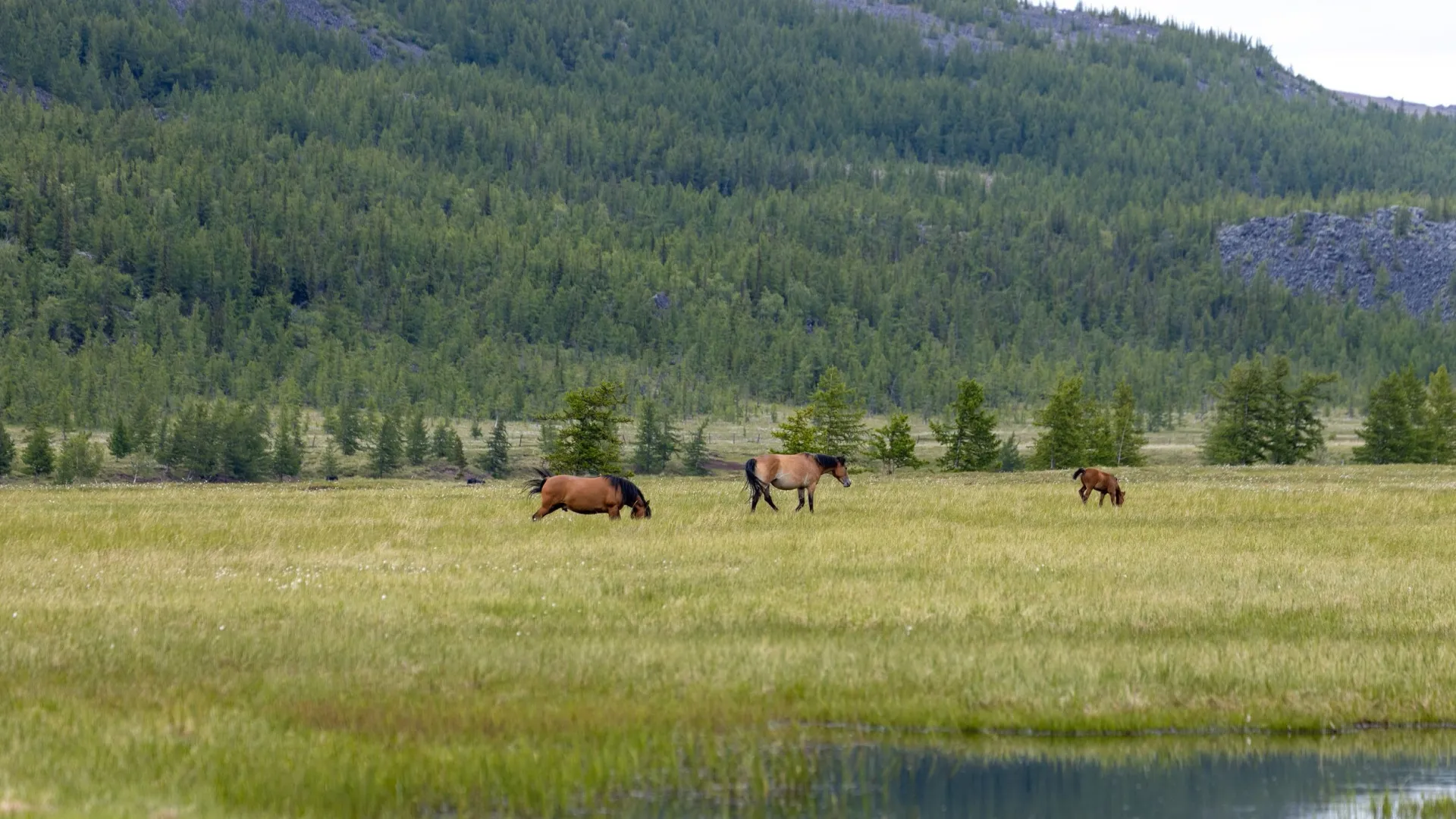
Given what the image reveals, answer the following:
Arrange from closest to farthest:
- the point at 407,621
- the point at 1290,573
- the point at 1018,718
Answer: the point at 1018,718 < the point at 407,621 < the point at 1290,573

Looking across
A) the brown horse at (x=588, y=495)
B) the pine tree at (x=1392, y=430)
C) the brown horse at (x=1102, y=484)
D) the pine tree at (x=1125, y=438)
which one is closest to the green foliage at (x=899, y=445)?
the pine tree at (x=1125, y=438)

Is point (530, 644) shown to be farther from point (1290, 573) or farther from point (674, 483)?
point (674, 483)

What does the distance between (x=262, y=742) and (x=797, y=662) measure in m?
6.28

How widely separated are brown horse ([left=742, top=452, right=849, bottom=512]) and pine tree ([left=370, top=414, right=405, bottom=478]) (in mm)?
84523

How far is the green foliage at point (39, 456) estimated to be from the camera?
104m

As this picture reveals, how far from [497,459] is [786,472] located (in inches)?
3382

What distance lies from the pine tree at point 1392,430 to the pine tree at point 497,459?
61539 millimetres

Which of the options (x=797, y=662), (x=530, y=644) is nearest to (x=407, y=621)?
(x=530, y=644)

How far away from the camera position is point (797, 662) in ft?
58.4

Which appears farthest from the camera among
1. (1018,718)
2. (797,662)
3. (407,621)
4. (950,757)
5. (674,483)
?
(674,483)

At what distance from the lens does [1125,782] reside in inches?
577

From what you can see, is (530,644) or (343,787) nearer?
(343,787)

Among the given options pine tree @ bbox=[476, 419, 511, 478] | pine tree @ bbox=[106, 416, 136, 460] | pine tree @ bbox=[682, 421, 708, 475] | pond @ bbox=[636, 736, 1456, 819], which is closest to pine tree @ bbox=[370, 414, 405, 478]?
pine tree @ bbox=[476, 419, 511, 478]

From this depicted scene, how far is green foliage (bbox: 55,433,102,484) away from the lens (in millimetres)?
99375
